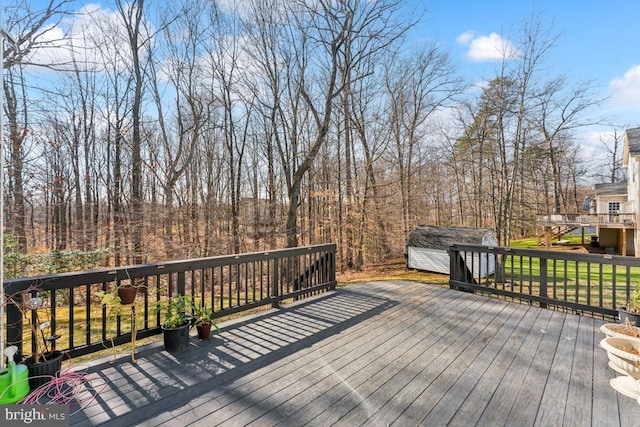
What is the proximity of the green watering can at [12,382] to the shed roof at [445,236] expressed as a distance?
360 inches

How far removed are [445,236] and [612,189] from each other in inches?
599

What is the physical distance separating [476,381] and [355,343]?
3.69ft

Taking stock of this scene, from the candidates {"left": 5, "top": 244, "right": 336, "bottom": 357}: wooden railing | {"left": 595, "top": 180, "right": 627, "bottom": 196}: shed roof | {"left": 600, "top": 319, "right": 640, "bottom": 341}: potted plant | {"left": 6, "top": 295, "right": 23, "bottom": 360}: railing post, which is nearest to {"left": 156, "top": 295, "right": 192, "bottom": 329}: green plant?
{"left": 5, "top": 244, "right": 336, "bottom": 357}: wooden railing

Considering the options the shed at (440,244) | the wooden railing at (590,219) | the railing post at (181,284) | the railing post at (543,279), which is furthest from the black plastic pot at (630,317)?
the wooden railing at (590,219)

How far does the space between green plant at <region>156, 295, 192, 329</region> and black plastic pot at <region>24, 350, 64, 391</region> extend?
80cm

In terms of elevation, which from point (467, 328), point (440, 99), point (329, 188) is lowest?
point (467, 328)

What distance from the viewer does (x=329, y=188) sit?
40.0ft

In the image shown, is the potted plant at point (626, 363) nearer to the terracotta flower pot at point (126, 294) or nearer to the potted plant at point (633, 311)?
the potted plant at point (633, 311)

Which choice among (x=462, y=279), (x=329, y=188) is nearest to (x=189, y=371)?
(x=462, y=279)

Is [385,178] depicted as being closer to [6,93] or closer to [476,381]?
[476,381]

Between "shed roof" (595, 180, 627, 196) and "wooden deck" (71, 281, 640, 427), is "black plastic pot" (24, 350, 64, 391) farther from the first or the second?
"shed roof" (595, 180, 627, 196)

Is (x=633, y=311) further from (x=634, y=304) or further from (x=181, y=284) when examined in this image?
(x=181, y=284)

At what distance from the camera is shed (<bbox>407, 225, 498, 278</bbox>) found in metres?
9.11

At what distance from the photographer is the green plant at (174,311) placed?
288cm
